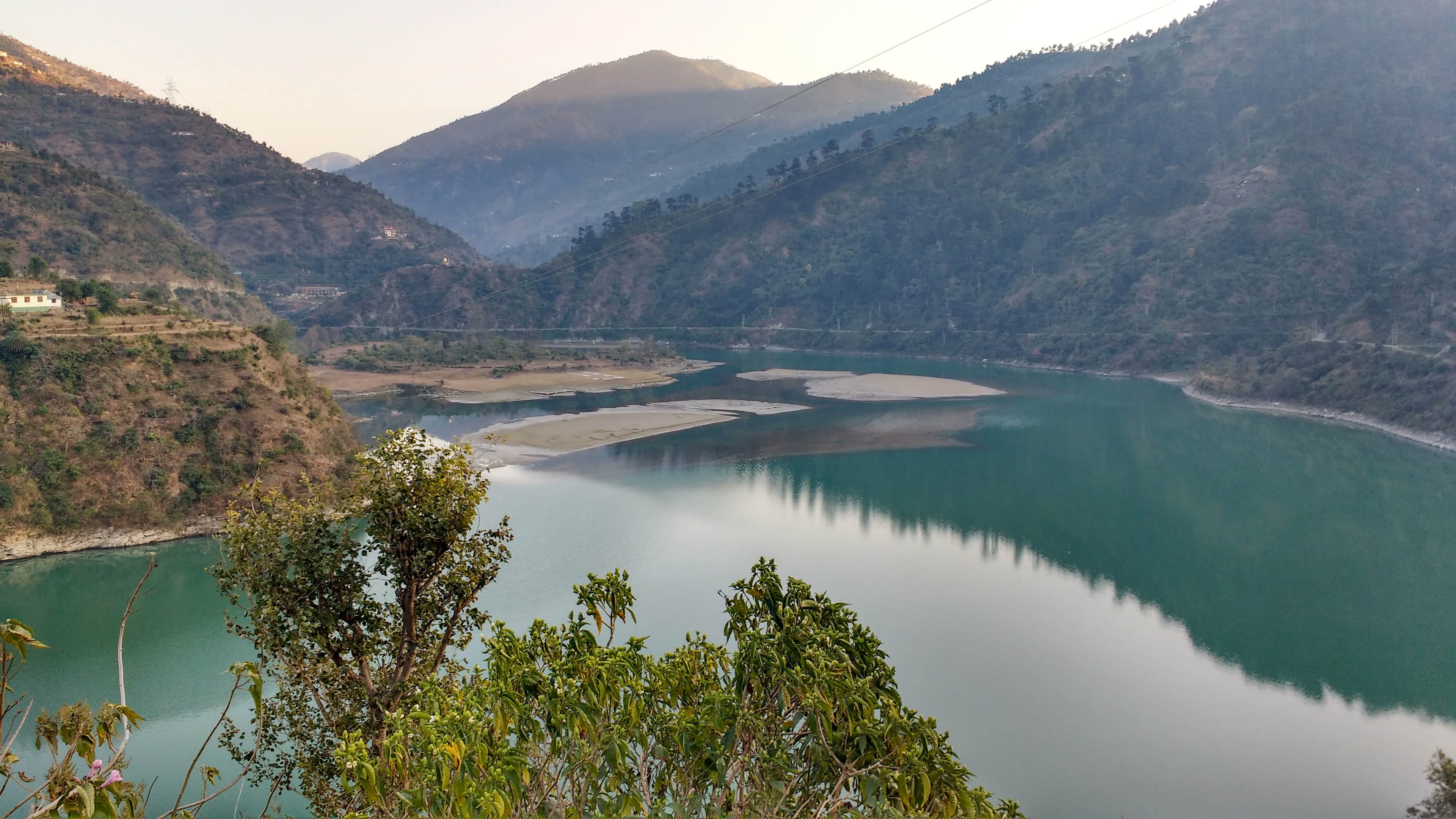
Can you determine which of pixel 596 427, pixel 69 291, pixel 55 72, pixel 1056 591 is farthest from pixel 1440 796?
pixel 55 72

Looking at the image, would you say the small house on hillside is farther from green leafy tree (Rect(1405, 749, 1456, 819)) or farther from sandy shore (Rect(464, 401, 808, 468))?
green leafy tree (Rect(1405, 749, 1456, 819))

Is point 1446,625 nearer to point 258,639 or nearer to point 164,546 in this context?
point 258,639

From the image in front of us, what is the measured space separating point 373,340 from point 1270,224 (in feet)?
211

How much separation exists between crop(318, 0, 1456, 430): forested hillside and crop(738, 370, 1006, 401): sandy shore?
12.5 m

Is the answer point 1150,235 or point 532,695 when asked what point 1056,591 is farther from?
point 1150,235

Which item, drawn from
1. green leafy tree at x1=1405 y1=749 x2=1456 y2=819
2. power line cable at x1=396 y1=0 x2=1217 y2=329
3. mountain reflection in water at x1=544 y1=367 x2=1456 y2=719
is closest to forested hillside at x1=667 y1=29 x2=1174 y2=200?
power line cable at x1=396 y1=0 x2=1217 y2=329

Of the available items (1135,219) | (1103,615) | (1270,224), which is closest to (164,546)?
(1103,615)

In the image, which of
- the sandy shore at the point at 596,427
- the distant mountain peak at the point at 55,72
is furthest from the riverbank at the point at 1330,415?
the distant mountain peak at the point at 55,72

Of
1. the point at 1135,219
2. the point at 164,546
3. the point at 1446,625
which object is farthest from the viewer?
the point at 1135,219

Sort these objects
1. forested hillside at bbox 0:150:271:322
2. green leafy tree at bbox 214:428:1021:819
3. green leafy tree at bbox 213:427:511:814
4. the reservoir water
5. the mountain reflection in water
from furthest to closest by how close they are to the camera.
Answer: forested hillside at bbox 0:150:271:322
the mountain reflection in water
the reservoir water
green leafy tree at bbox 213:427:511:814
green leafy tree at bbox 214:428:1021:819

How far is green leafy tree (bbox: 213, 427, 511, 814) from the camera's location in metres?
8.62

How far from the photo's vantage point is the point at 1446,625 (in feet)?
63.0

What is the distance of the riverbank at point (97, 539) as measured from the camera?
71.0 feet

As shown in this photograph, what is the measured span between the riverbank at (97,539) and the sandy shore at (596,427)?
9538mm
